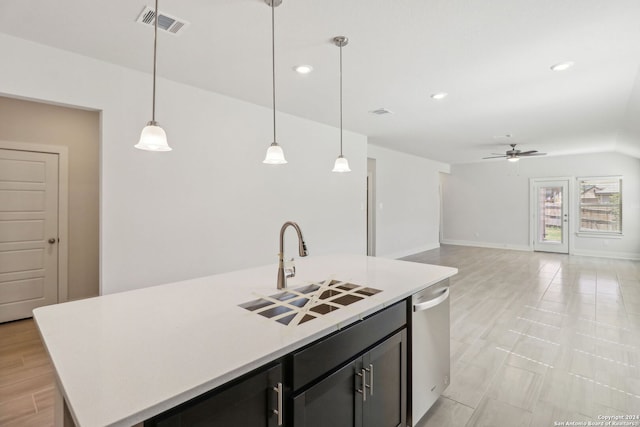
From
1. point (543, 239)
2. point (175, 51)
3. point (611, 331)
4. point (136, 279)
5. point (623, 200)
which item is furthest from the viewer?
point (543, 239)

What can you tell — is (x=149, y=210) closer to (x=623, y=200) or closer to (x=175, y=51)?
(x=175, y=51)

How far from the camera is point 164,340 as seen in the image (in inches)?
42.6

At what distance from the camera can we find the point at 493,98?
368 cm

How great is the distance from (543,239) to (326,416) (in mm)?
9463

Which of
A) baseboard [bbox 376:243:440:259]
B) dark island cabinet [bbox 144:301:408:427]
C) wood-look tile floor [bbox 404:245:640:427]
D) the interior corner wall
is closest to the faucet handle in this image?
dark island cabinet [bbox 144:301:408:427]

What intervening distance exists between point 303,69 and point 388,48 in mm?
813

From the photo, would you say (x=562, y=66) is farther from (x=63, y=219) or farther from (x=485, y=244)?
(x=485, y=244)

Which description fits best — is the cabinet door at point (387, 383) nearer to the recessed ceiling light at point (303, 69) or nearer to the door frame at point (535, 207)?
the recessed ceiling light at point (303, 69)

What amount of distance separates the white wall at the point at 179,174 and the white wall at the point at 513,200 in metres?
6.77

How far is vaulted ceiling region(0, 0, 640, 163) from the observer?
2.02m

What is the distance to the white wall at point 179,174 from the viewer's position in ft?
8.70

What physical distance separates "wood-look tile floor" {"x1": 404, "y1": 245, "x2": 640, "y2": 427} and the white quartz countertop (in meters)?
1.11

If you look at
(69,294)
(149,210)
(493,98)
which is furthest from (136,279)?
(493,98)

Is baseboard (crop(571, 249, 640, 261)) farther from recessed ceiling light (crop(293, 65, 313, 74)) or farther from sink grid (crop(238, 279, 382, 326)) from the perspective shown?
sink grid (crop(238, 279, 382, 326))
